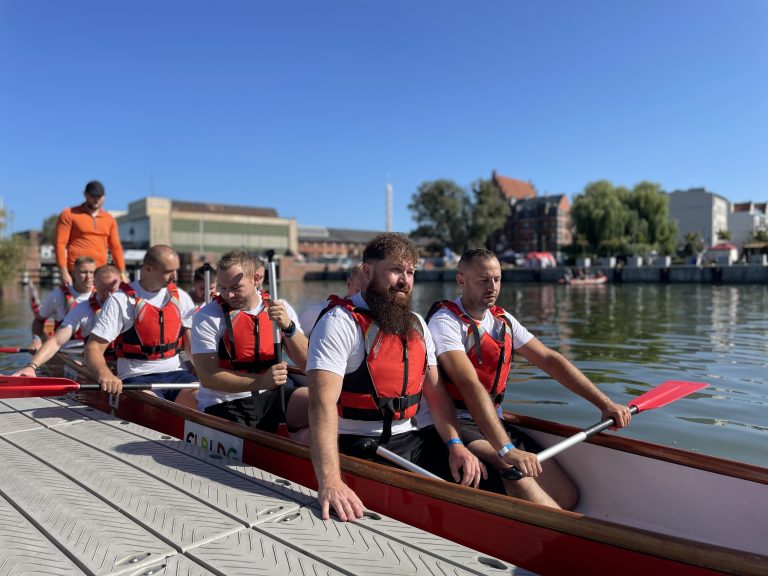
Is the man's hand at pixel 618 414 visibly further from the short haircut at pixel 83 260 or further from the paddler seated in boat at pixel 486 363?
the short haircut at pixel 83 260

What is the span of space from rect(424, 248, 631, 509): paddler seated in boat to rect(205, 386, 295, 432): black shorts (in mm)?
1383

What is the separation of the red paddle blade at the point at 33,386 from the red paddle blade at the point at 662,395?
446 cm

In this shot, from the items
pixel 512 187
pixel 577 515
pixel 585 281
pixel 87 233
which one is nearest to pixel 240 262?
pixel 577 515

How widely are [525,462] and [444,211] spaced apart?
222 feet

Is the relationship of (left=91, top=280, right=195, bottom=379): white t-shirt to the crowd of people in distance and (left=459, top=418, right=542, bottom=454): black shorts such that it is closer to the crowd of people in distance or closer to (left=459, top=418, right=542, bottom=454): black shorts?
the crowd of people in distance

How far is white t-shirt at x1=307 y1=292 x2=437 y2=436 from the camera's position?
9.46ft

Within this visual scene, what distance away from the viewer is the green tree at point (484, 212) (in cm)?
6812

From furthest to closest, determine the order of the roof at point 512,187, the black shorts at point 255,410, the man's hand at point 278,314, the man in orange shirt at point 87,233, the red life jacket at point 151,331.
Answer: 1. the roof at point 512,187
2. the man in orange shirt at point 87,233
3. the red life jacket at point 151,331
4. the black shorts at point 255,410
5. the man's hand at point 278,314

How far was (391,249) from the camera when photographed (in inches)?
118

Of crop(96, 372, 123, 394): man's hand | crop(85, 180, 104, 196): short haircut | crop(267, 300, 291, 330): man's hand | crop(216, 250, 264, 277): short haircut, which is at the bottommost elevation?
crop(96, 372, 123, 394): man's hand

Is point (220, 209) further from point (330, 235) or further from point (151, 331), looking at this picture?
point (151, 331)

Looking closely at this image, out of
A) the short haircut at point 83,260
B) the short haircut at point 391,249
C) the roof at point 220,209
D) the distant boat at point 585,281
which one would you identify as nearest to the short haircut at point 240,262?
the short haircut at point 391,249

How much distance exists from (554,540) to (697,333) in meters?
13.1

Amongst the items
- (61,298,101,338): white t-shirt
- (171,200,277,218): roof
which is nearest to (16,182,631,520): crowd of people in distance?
(61,298,101,338): white t-shirt
